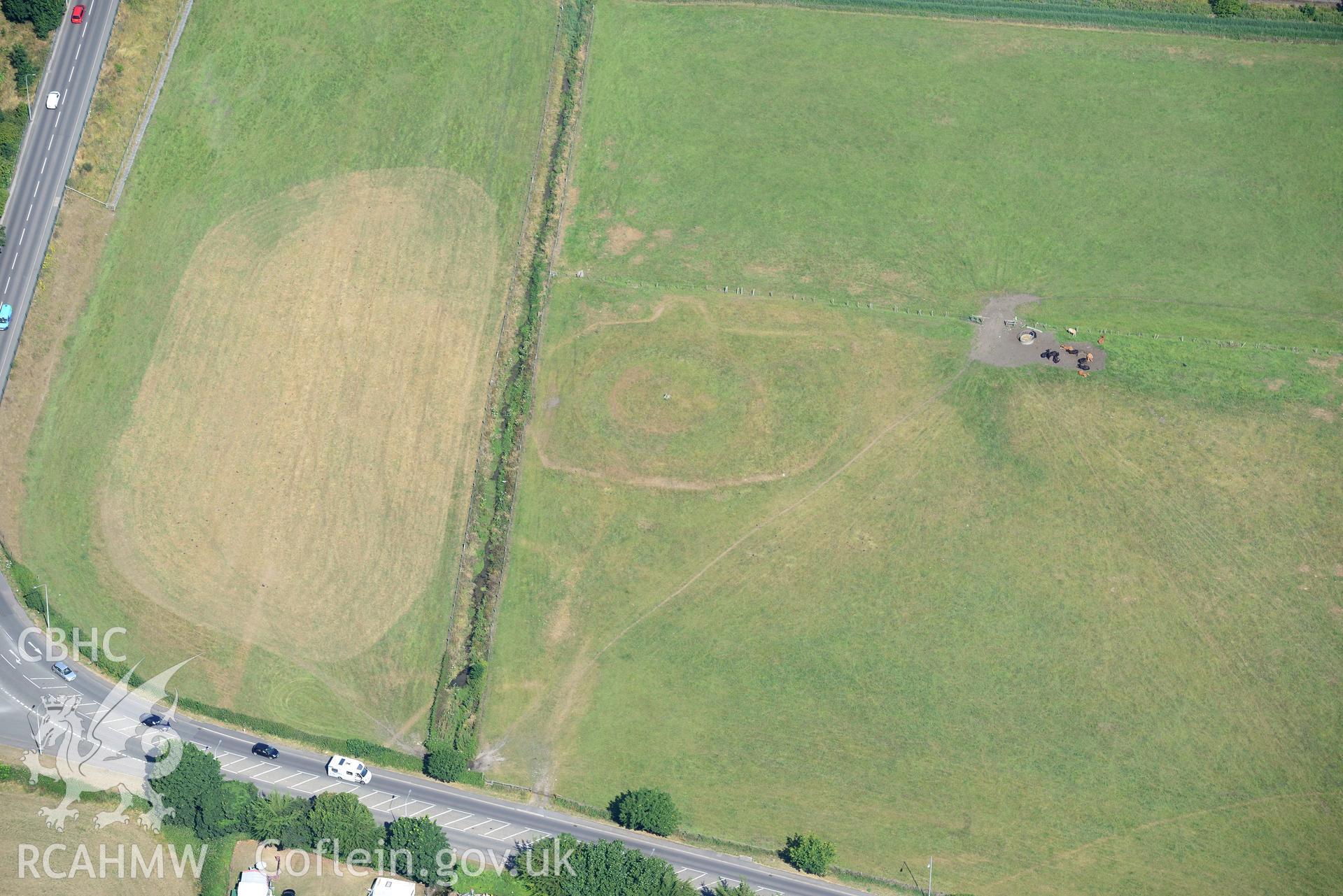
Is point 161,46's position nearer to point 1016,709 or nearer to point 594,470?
point 594,470

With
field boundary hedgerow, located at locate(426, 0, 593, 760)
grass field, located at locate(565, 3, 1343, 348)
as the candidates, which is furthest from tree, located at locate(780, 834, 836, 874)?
grass field, located at locate(565, 3, 1343, 348)

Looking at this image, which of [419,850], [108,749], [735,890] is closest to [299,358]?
[108,749]

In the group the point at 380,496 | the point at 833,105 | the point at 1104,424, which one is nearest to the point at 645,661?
the point at 380,496

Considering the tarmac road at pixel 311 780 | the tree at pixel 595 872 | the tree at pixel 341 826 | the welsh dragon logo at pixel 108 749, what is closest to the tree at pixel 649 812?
the tarmac road at pixel 311 780

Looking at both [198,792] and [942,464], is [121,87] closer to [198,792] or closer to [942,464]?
[198,792]

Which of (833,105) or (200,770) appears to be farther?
(833,105)

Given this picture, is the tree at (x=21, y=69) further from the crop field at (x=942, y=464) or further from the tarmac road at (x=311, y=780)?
the crop field at (x=942, y=464)
